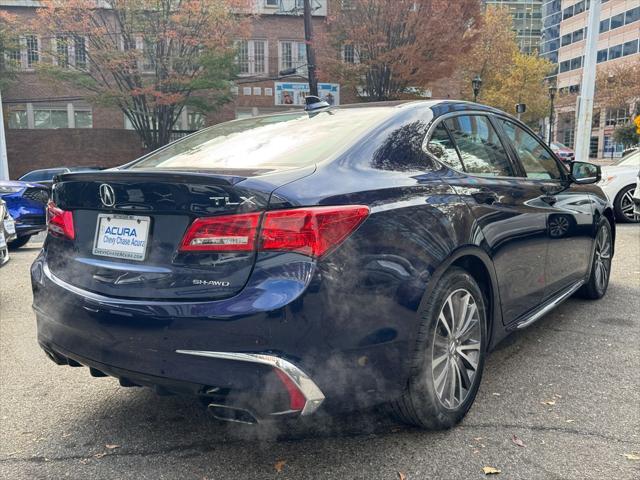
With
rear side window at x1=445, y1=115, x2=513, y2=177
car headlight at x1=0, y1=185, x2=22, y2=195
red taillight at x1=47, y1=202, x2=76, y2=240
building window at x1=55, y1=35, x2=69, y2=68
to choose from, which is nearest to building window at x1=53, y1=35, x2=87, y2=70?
building window at x1=55, y1=35, x2=69, y2=68

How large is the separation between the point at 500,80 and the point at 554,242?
34.6 m

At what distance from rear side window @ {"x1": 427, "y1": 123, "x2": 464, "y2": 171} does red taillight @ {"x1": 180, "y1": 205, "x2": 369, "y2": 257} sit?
0.97 metres

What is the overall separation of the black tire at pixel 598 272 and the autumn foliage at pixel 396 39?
15792 millimetres

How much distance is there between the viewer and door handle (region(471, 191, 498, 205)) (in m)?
2.90

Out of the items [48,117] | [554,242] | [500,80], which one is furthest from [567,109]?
[554,242]

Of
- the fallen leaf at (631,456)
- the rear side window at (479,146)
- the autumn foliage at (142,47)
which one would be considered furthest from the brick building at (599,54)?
the fallen leaf at (631,456)

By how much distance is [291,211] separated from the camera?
6.84 ft

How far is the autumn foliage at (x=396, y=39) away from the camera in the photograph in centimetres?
1917

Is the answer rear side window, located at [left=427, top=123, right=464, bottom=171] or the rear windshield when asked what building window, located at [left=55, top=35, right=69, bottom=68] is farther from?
rear side window, located at [left=427, top=123, right=464, bottom=171]

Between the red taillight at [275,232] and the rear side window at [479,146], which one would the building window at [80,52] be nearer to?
the rear side window at [479,146]

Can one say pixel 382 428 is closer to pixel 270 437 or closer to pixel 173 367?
pixel 270 437

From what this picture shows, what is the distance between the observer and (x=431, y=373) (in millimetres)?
2498

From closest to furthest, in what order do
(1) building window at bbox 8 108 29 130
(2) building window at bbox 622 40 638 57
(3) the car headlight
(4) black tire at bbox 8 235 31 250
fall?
(3) the car headlight, (4) black tire at bbox 8 235 31 250, (1) building window at bbox 8 108 29 130, (2) building window at bbox 622 40 638 57

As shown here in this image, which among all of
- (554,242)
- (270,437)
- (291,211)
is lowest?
(270,437)
